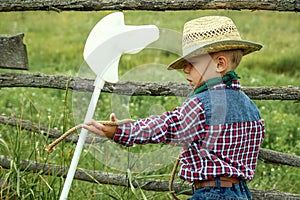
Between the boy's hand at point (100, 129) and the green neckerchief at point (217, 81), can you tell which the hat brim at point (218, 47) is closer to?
the green neckerchief at point (217, 81)

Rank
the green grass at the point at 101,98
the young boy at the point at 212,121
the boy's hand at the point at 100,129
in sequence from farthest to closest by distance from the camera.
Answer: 1. the green grass at the point at 101,98
2. the young boy at the point at 212,121
3. the boy's hand at the point at 100,129

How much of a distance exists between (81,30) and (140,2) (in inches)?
227

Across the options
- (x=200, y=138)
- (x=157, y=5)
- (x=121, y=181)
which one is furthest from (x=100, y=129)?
(x=121, y=181)

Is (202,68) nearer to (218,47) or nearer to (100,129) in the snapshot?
(218,47)

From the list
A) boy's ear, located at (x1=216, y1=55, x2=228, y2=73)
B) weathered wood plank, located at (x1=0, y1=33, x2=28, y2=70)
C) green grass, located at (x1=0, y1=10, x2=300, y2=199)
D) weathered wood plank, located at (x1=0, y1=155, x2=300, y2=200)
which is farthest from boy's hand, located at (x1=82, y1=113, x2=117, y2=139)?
weathered wood plank, located at (x1=0, y1=33, x2=28, y2=70)

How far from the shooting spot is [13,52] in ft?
12.6

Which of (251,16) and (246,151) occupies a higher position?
(251,16)

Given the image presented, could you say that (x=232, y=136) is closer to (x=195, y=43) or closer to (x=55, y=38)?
(x=195, y=43)

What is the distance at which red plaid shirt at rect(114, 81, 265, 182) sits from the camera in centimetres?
246

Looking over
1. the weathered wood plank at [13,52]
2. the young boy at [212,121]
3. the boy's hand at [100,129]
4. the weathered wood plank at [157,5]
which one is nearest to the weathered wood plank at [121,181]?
the weathered wood plank at [13,52]

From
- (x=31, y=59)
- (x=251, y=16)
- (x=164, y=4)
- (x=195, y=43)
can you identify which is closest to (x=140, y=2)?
(x=164, y=4)

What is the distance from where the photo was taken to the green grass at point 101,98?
3412mm

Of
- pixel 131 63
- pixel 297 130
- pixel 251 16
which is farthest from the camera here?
pixel 251 16

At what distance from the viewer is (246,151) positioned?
2701mm
